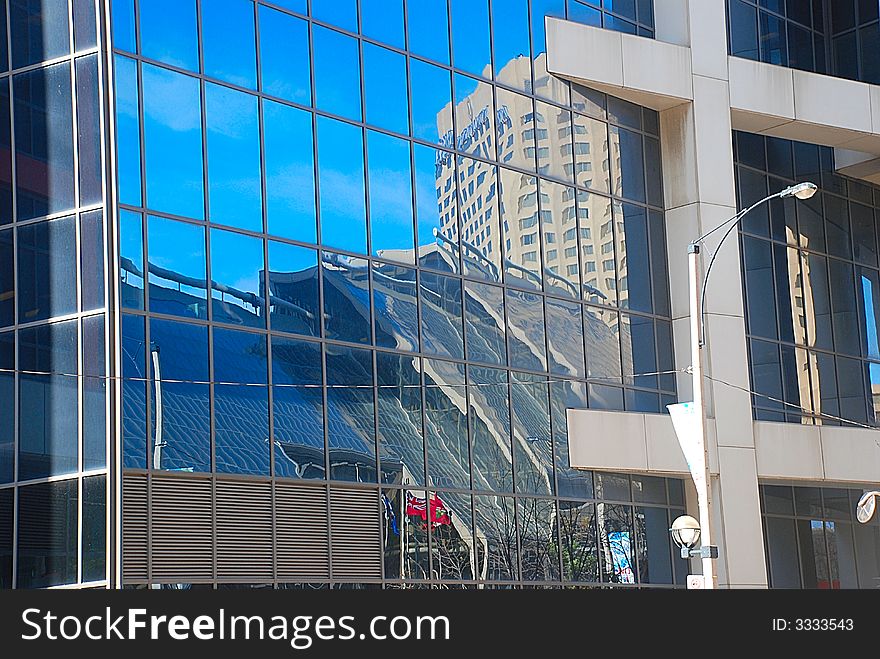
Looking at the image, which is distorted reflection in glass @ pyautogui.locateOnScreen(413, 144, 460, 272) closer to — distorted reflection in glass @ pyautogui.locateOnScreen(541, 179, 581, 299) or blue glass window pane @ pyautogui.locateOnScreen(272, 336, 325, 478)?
distorted reflection in glass @ pyautogui.locateOnScreen(541, 179, 581, 299)

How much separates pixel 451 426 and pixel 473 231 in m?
4.36

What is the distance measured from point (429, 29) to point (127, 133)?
8448 millimetres

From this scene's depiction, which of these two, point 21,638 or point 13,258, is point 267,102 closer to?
point 13,258

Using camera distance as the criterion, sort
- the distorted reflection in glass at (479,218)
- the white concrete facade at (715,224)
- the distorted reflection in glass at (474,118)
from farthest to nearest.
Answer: the white concrete facade at (715,224)
the distorted reflection in glass at (474,118)
the distorted reflection in glass at (479,218)

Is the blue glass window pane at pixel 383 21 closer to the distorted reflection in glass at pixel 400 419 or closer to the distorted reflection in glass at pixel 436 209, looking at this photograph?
the distorted reflection in glass at pixel 436 209

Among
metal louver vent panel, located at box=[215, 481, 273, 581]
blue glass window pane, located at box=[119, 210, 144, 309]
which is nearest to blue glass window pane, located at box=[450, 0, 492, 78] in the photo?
blue glass window pane, located at box=[119, 210, 144, 309]

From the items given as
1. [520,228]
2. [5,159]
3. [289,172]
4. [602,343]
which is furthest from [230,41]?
[602,343]

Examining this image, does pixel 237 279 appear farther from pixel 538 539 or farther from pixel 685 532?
pixel 685 532

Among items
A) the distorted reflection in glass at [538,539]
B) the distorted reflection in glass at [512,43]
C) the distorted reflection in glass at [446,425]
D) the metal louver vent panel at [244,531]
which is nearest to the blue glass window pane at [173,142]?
the metal louver vent panel at [244,531]

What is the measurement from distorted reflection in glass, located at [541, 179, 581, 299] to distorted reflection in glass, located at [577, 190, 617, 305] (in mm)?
278

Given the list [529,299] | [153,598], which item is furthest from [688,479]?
[153,598]

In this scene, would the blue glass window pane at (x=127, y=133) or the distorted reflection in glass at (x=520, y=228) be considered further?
the distorted reflection in glass at (x=520, y=228)

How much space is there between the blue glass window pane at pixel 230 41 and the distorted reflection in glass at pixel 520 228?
270 inches

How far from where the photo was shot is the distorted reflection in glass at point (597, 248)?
3139 centimetres
